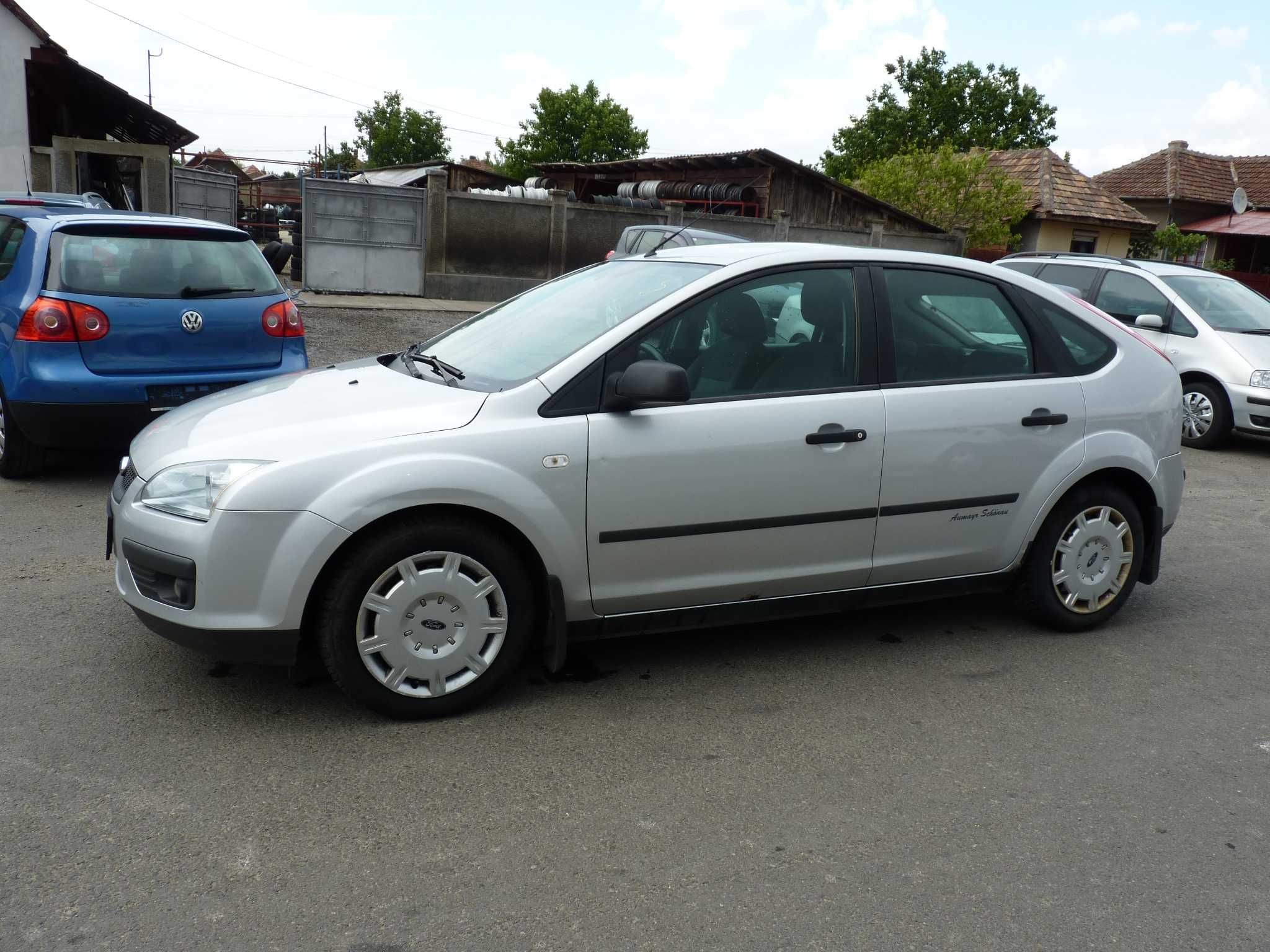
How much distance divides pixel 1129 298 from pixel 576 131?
59.1 metres

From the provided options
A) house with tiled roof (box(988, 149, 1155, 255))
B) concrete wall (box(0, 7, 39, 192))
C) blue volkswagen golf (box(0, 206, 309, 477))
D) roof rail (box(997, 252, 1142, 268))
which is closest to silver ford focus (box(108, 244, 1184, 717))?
blue volkswagen golf (box(0, 206, 309, 477))

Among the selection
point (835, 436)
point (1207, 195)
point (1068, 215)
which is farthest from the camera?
point (1207, 195)

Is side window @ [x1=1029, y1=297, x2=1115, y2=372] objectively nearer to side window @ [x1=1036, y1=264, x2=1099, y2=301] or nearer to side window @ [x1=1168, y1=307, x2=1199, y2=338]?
side window @ [x1=1168, y1=307, x2=1199, y2=338]

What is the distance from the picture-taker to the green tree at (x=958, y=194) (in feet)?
97.1

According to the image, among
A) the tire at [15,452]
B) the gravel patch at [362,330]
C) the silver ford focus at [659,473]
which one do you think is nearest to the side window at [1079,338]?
the silver ford focus at [659,473]

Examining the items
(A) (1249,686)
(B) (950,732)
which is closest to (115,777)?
(B) (950,732)

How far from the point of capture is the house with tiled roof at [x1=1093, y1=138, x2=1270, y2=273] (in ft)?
121

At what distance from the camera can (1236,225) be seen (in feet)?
116

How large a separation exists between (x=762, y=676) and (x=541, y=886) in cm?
167

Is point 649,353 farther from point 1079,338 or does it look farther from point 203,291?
point 203,291

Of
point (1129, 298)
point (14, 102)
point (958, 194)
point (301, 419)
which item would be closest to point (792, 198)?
point (958, 194)

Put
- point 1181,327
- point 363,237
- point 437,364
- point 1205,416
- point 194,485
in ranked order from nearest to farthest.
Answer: point 194,485, point 437,364, point 1205,416, point 1181,327, point 363,237

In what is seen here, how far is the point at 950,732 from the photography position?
3.86 meters

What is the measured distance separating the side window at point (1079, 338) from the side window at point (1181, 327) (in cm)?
665
